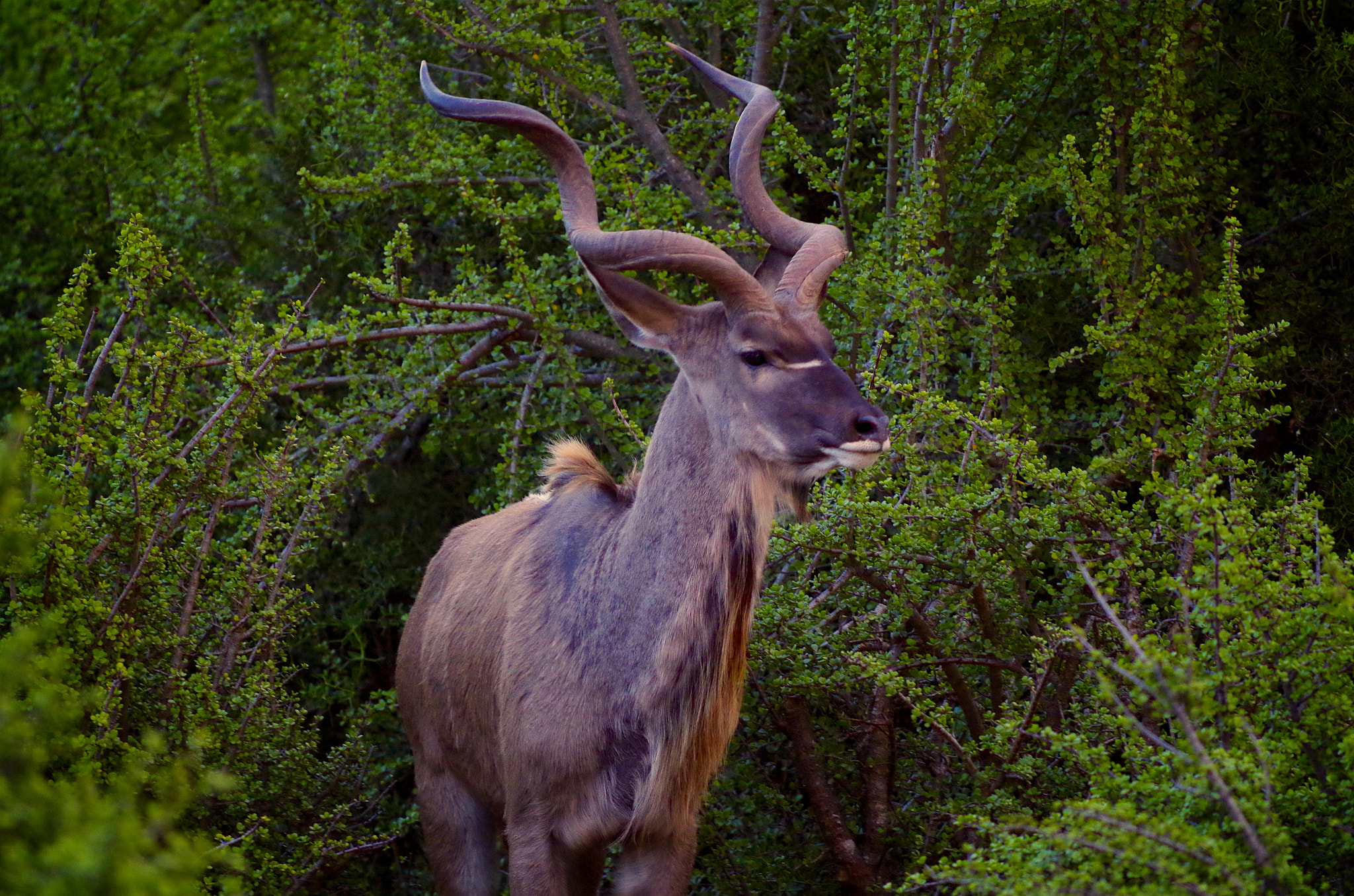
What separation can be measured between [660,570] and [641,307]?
833 millimetres

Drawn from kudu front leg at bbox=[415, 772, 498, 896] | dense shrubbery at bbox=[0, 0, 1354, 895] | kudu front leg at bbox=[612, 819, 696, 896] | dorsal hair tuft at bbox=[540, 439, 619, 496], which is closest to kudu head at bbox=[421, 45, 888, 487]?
dense shrubbery at bbox=[0, 0, 1354, 895]

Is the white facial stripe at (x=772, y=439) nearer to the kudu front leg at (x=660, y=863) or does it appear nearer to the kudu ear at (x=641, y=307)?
the kudu ear at (x=641, y=307)

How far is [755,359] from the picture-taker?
3.85 meters

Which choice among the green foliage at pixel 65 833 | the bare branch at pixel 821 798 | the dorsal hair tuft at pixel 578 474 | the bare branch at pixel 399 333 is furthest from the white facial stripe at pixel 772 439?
the bare branch at pixel 399 333

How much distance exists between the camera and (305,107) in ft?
26.4

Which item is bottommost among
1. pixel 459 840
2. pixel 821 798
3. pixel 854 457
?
pixel 459 840

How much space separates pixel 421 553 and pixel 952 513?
3.74 metres

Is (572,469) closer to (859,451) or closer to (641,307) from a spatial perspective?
(641,307)

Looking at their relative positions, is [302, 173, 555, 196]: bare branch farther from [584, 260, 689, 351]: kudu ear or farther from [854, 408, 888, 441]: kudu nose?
[854, 408, 888, 441]: kudu nose

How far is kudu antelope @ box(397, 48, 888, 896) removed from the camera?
3736 mm

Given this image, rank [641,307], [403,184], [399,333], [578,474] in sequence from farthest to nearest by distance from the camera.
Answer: [403,184] < [399,333] < [578,474] < [641,307]

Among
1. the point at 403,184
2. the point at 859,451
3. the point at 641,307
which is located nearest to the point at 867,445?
the point at 859,451

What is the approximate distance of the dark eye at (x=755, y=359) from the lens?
384 centimetres

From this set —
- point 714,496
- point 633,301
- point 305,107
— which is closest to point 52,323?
point 633,301
